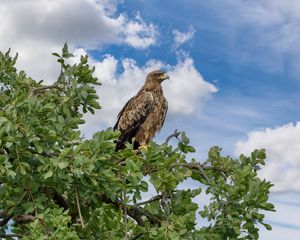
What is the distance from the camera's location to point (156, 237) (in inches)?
292

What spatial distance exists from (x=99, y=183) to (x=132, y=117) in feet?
20.6

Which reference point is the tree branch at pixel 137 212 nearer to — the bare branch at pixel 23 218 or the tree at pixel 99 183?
the tree at pixel 99 183

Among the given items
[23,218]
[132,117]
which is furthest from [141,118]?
[23,218]

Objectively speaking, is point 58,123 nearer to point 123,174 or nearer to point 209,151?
point 123,174

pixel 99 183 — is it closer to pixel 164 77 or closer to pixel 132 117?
pixel 132 117

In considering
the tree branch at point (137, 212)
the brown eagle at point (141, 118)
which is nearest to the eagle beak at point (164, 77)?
the brown eagle at point (141, 118)

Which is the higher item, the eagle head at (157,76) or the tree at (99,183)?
the eagle head at (157,76)

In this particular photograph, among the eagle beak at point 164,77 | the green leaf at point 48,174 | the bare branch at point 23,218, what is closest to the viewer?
the green leaf at point 48,174

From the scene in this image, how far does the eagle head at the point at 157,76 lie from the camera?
14628mm

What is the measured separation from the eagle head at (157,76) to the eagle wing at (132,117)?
91cm

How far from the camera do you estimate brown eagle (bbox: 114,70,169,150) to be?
44.1 ft

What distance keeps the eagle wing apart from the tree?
4130 mm

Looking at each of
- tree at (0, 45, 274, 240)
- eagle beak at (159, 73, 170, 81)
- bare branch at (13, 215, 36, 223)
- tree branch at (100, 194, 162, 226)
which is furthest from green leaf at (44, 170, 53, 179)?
eagle beak at (159, 73, 170, 81)

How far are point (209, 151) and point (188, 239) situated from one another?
221 centimetres
